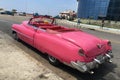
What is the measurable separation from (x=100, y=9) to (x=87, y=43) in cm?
4946

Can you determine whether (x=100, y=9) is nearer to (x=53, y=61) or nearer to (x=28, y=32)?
(x=28, y=32)

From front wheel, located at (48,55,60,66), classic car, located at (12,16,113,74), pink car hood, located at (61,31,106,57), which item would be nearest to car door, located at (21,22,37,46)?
classic car, located at (12,16,113,74)

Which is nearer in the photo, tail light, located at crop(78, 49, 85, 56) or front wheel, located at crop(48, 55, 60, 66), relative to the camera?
tail light, located at crop(78, 49, 85, 56)

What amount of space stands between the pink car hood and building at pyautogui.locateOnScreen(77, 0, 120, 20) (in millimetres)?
43704

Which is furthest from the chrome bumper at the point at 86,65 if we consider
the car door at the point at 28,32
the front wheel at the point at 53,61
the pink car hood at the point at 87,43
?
the car door at the point at 28,32

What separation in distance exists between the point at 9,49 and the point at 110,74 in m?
3.91

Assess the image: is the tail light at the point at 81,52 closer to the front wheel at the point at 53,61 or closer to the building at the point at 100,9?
the front wheel at the point at 53,61

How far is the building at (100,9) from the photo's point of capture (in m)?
50.3

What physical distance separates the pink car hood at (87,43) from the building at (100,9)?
143 ft

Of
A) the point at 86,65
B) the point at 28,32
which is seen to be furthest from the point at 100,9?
the point at 86,65

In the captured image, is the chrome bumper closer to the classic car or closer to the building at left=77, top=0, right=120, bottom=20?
the classic car

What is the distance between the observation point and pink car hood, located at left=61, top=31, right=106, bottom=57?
5550 mm

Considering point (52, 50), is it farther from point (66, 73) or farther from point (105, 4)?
point (105, 4)

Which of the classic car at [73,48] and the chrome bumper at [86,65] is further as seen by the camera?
the classic car at [73,48]
